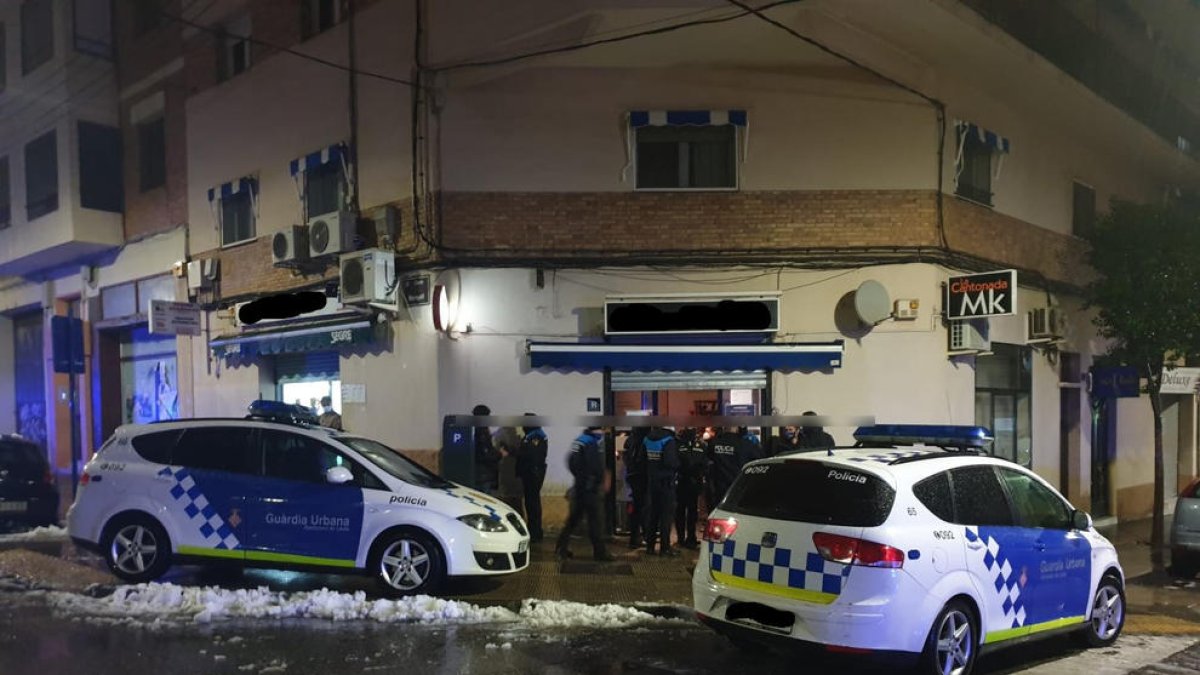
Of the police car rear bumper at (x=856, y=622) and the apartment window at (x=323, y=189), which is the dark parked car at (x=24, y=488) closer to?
the apartment window at (x=323, y=189)

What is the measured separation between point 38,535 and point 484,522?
22.8ft

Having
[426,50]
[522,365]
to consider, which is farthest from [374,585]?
[426,50]

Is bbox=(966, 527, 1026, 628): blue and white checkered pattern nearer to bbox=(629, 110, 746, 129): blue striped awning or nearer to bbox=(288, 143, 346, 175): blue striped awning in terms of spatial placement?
bbox=(629, 110, 746, 129): blue striped awning

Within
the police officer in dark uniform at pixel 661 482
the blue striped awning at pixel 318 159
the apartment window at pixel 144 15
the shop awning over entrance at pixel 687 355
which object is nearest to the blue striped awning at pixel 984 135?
the shop awning over entrance at pixel 687 355

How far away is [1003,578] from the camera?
562cm

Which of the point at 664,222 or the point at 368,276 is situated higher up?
the point at 664,222

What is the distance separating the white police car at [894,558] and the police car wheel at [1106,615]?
0.27 m

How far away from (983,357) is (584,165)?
6.52 metres

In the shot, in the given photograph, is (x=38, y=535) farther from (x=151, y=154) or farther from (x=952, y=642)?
(x=952, y=642)

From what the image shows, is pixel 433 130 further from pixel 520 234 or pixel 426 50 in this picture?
pixel 520 234

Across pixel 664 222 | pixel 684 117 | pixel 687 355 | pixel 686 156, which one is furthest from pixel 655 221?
pixel 687 355

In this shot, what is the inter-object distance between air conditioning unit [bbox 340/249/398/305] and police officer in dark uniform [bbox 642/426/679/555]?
4076mm

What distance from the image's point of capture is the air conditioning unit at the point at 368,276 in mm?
10922

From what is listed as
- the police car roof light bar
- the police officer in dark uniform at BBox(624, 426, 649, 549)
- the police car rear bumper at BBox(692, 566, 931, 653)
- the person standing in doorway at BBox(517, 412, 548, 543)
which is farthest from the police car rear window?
the police car roof light bar
